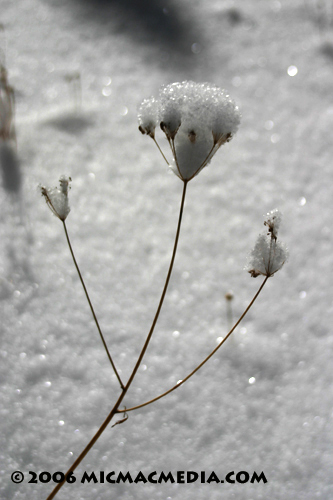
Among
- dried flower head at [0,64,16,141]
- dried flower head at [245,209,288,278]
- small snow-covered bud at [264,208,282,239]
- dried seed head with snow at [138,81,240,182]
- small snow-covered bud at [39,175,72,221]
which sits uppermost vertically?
dried flower head at [0,64,16,141]

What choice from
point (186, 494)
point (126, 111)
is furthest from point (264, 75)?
point (186, 494)

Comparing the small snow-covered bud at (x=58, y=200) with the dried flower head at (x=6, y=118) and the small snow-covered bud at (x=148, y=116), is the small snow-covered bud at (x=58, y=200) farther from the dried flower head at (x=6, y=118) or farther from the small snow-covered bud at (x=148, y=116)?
the dried flower head at (x=6, y=118)

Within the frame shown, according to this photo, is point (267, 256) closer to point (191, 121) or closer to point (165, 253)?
point (191, 121)

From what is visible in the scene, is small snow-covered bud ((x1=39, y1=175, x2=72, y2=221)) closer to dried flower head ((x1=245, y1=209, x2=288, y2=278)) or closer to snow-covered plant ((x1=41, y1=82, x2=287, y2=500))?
snow-covered plant ((x1=41, y1=82, x2=287, y2=500))

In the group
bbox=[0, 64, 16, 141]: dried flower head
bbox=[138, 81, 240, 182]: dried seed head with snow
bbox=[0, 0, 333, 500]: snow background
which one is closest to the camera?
bbox=[138, 81, 240, 182]: dried seed head with snow

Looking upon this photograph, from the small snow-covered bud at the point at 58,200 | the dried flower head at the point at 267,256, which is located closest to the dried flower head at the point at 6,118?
the small snow-covered bud at the point at 58,200

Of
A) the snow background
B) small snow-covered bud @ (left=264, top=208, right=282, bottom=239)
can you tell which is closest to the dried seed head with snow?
small snow-covered bud @ (left=264, top=208, right=282, bottom=239)

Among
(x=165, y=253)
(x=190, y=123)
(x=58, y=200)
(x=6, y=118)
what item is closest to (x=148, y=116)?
(x=190, y=123)

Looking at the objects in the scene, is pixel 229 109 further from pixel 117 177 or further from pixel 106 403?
pixel 117 177
